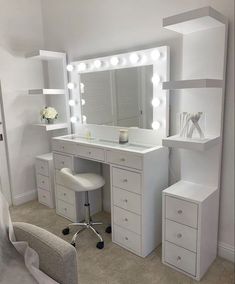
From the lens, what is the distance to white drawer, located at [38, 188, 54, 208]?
325 cm

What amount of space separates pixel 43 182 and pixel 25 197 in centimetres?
40

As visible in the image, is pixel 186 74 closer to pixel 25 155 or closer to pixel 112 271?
pixel 112 271

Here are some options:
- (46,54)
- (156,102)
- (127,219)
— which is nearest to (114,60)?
(156,102)

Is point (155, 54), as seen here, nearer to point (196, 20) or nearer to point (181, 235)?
point (196, 20)

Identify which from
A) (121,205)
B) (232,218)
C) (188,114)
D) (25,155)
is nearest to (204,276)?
(232,218)

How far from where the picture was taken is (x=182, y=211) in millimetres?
1945

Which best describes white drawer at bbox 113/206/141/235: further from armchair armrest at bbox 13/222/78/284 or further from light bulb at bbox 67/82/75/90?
light bulb at bbox 67/82/75/90

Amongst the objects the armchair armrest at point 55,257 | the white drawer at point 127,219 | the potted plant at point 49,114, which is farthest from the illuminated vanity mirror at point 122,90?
the armchair armrest at point 55,257

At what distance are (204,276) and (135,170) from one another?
97 cm

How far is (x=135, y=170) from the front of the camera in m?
2.14

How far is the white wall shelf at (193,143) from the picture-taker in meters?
1.82

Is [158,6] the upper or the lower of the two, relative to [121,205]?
upper

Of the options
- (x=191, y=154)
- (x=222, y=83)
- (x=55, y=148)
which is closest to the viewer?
(x=222, y=83)

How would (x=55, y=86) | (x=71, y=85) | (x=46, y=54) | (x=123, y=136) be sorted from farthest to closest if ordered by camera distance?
1. (x=55, y=86)
2. (x=71, y=85)
3. (x=46, y=54)
4. (x=123, y=136)
